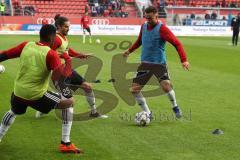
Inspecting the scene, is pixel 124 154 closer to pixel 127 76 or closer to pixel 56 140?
pixel 56 140

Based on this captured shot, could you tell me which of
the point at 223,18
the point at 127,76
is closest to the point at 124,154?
the point at 127,76

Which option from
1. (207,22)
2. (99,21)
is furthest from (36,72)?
(207,22)

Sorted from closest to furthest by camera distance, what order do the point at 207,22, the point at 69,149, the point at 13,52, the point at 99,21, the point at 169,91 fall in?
1. the point at 13,52
2. the point at 69,149
3. the point at 169,91
4. the point at 99,21
5. the point at 207,22

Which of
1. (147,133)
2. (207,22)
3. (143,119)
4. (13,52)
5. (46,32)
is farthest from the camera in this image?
(207,22)

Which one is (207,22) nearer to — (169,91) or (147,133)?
(169,91)

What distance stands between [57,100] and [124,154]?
4.45 feet

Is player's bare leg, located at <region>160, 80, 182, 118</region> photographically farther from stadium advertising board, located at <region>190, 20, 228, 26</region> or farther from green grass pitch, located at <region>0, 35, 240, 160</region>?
stadium advertising board, located at <region>190, 20, 228, 26</region>

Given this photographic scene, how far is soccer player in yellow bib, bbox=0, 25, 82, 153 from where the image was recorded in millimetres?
7078

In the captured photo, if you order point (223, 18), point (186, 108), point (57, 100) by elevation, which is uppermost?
point (57, 100)

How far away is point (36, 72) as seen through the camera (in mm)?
7168

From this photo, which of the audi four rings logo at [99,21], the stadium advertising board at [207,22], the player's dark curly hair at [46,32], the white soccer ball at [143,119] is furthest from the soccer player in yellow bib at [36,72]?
the stadium advertising board at [207,22]

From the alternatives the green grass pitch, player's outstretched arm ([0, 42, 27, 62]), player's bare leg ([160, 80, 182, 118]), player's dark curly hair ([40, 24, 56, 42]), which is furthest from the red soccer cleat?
player's bare leg ([160, 80, 182, 118])

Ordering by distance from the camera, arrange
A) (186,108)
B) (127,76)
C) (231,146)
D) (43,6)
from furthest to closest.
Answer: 1. (43,6)
2. (127,76)
3. (186,108)
4. (231,146)

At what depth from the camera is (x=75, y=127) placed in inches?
377
